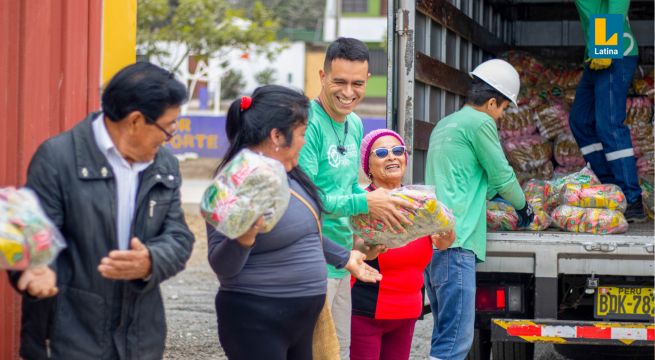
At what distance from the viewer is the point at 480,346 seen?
20.0ft

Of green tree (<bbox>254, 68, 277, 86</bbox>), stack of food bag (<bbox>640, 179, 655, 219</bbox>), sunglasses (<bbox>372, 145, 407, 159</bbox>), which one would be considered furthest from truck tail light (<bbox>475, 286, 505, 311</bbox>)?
green tree (<bbox>254, 68, 277, 86</bbox>)

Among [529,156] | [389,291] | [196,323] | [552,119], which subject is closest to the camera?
[389,291]

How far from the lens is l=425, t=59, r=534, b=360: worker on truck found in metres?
5.06

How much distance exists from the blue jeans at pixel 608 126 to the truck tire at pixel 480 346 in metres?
1.28

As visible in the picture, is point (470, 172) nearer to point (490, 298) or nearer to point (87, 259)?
point (490, 298)

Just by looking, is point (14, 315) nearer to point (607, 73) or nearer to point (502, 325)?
point (502, 325)

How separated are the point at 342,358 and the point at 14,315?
1.27 m

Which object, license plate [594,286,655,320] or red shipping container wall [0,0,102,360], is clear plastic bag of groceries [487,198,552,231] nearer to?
license plate [594,286,655,320]

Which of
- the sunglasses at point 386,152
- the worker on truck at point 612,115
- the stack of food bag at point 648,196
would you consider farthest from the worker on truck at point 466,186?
the stack of food bag at point 648,196

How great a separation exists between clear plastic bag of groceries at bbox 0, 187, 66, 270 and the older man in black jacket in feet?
0.47

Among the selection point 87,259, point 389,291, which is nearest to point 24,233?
point 87,259

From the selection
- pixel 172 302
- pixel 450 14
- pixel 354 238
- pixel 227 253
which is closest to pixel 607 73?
pixel 450 14

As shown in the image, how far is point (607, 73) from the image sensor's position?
22.1ft

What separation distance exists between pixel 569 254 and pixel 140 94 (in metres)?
2.93
